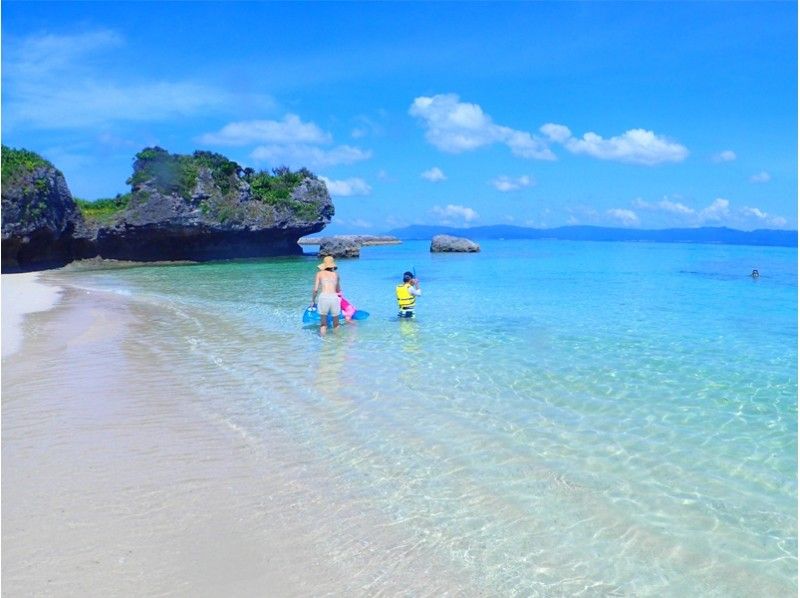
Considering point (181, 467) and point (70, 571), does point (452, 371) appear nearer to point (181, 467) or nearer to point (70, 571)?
point (181, 467)

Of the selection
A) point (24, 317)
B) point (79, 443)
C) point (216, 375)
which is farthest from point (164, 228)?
point (79, 443)

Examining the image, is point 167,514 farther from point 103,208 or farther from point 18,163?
point 103,208

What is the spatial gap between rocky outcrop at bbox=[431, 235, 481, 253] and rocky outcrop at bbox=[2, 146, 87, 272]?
33.8m

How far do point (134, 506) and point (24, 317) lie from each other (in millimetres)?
12937

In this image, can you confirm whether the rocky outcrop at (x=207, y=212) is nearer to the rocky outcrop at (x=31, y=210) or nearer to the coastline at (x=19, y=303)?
the rocky outcrop at (x=31, y=210)

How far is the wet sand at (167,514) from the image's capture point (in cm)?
381

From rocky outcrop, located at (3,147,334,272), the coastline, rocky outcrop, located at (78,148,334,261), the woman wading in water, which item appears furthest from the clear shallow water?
rocky outcrop, located at (78,148,334,261)

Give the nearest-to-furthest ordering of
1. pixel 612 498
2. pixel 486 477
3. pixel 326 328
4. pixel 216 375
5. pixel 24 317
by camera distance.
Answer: pixel 612 498
pixel 486 477
pixel 216 375
pixel 326 328
pixel 24 317

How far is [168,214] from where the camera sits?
141 feet

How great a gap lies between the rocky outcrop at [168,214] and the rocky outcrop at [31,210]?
5 centimetres

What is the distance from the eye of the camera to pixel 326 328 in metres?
13.4

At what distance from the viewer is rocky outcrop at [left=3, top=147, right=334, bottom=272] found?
3394 cm

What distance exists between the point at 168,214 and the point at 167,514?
4164cm

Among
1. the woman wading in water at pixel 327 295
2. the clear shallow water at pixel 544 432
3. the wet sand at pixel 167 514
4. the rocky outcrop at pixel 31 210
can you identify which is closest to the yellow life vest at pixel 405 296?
the clear shallow water at pixel 544 432
